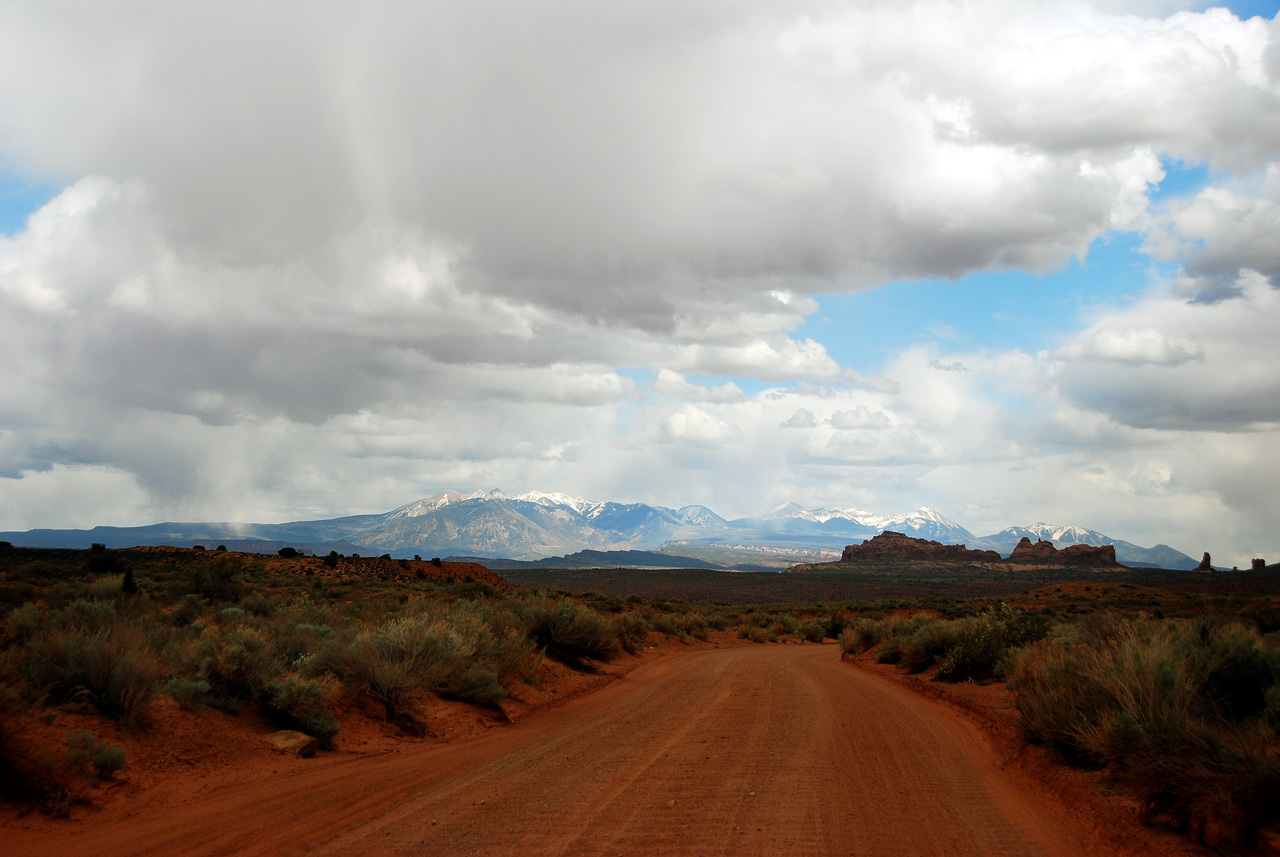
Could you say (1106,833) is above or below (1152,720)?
below

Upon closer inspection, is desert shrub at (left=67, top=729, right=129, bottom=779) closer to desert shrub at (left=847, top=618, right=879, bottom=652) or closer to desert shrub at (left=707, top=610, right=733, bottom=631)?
desert shrub at (left=847, top=618, right=879, bottom=652)

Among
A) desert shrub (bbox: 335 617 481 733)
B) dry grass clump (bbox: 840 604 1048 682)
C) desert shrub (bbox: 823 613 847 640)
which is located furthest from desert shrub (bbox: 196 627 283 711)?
desert shrub (bbox: 823 613 847 640)

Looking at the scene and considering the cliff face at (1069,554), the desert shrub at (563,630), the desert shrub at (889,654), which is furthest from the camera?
the cliff face at (1069,554)

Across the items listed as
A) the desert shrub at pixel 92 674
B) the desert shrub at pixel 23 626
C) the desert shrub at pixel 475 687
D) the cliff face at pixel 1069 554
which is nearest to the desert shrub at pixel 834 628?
the desert shrub at pixel 475 687

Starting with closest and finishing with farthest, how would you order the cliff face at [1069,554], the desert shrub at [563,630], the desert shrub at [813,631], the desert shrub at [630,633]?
the desert shrub at [563,630], the desert shrub at [630,633], the desert shrub at [813,631], the cliff face at [1069,554]

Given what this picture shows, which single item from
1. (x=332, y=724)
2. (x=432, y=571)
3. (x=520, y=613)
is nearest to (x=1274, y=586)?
(x=432, y=571)

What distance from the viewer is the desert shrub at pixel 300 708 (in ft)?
36.2

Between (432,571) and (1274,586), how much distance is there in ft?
270

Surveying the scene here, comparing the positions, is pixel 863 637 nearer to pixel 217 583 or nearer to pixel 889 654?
pixel 889 654

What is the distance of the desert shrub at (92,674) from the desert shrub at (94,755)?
103cm

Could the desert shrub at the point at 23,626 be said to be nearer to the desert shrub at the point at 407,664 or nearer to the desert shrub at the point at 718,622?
the desert shrub at the point at 407,664

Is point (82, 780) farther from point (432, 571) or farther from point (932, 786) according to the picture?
point (432, 571)

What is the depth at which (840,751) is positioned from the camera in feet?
34.9

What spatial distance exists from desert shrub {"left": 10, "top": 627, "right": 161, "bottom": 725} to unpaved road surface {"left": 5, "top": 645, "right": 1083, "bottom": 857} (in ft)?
5.79
